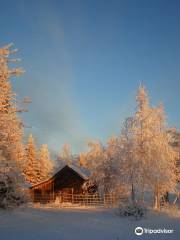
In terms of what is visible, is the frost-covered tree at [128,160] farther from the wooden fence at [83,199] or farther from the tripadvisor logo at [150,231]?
the tripadvisor logo at [150,231]

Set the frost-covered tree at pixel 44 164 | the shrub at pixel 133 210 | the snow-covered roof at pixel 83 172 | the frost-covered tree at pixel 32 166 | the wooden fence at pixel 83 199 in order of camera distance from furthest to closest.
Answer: the frost-covered tree at pixel 44 164, the frost-covered tree at pixel 32 166, the snow-covered roof at pixel 83 172, the wooden fence at pixel 83 199, the shrub at pixel 133 210

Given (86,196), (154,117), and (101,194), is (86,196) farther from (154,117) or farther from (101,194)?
(154,117)

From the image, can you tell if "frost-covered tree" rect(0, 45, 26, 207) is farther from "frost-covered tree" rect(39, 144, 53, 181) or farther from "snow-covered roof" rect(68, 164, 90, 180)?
"frost-covered tree" rect(39, 144, 53, 181)

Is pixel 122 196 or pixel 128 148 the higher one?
pixel 128 148

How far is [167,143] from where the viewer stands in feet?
134

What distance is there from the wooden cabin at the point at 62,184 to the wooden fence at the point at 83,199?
0.36m

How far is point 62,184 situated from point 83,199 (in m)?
4.76

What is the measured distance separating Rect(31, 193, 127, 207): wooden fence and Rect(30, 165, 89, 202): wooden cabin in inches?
14.1

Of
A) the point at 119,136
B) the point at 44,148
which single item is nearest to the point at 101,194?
the point at 119,136

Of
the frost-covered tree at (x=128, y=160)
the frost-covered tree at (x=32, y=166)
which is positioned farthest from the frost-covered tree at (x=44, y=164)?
the frost-covered tree at (x=128, y=160)

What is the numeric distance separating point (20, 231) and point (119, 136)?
74.1 ft

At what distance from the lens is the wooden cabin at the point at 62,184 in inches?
2073

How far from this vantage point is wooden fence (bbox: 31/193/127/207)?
4853cm

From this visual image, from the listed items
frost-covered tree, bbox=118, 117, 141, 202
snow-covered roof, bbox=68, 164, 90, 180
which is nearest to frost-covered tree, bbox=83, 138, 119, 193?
snow-covered roof, bbox=68, 164, 90, 180
